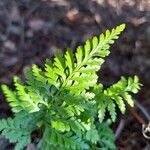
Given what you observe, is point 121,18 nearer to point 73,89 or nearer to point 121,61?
point 121,61

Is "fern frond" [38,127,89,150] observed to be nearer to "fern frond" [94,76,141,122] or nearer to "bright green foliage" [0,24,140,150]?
"bright green foliage" [0,24,140,150]

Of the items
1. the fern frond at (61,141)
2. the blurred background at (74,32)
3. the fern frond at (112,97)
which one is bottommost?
the fern frond at (61,141)

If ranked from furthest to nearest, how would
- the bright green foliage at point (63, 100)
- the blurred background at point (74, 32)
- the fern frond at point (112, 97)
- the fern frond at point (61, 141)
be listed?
the blurred background at point (74, 32)
the fern frond at point (112, 97)
the fern frond at point (61, 141)
the bright green foliage at point (63, 100)

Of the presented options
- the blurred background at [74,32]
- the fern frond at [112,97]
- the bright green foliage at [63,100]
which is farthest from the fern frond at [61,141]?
the blurred background at [74,32]

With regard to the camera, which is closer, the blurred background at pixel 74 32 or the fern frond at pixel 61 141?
the fern frond at pixel 61 141

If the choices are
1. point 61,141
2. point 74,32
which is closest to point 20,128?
point 61,141

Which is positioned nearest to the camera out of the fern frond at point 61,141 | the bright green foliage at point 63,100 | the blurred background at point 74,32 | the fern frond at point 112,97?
the bright green foliage at point 63,100

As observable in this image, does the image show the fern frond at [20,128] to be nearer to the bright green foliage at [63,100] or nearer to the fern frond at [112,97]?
the bright green foliage at [63,100]
